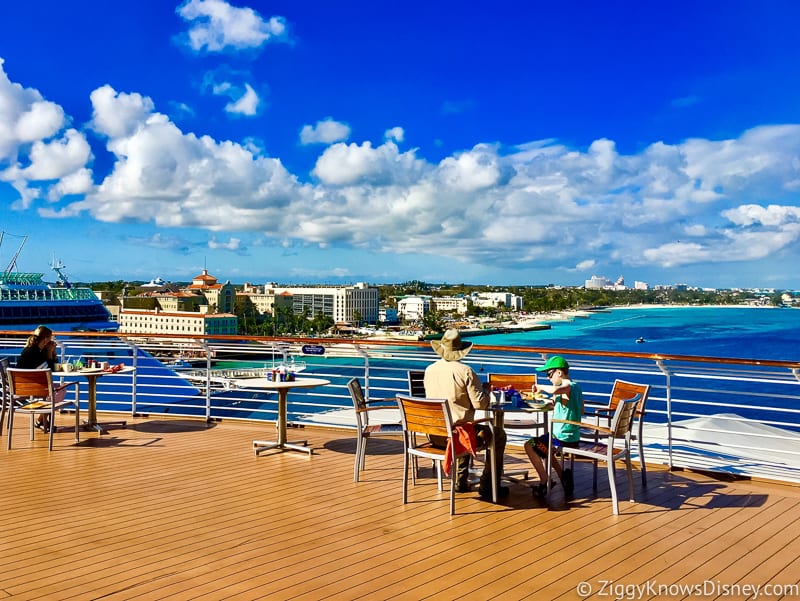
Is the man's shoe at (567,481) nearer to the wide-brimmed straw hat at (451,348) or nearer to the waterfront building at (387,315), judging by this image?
the wide-brimmed straw hat at (451,348)

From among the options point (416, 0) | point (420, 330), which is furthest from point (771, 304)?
point (416, 0)

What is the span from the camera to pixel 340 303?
10819 centimetres

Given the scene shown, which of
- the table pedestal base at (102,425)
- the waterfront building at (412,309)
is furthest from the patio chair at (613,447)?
the waterfront building at (412,309)

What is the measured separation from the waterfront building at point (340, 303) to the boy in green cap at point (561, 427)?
10222 cm

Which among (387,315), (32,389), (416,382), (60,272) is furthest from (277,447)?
(387,315)

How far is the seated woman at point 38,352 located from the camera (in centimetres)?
647

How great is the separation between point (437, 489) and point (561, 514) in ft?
3.50

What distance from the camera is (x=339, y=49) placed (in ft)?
79.0

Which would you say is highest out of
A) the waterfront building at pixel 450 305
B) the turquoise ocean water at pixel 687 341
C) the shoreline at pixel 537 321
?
the waterfront building at pixel 450 305

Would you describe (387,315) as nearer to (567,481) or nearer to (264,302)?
(264,302)

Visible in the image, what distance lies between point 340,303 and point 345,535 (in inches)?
4134

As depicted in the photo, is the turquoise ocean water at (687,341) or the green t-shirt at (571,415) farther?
the turquoise ocean water at (687,341)

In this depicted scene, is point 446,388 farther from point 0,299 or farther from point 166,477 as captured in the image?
point 0,299

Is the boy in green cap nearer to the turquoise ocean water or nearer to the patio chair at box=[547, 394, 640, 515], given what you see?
the patio chair at box=[547, 394, 640, 515]
